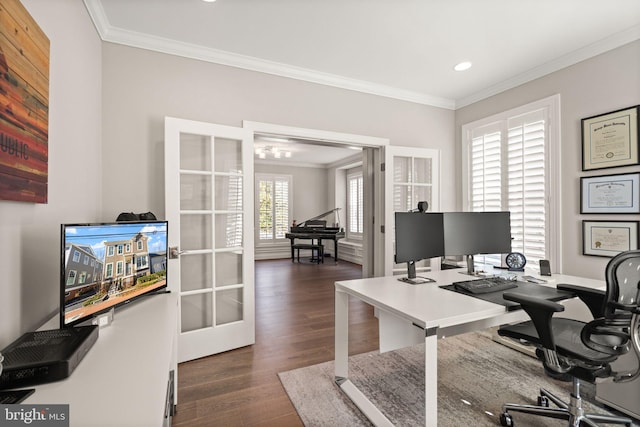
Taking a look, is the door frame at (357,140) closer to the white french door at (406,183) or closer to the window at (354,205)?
the white french door at (406,183)

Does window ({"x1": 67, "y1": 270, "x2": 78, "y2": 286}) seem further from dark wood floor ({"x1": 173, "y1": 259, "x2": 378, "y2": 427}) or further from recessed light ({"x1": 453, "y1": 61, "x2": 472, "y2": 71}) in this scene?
recessed light ({"x1": 453, "y1": 61, "x2": 472, "y2": 71})

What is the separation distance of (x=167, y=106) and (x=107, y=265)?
172 centimetres

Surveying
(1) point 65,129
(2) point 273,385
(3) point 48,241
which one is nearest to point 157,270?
(3) point 48,241

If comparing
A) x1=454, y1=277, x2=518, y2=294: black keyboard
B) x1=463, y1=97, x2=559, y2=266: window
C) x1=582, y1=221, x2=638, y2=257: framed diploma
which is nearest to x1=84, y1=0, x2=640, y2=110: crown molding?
x1=463, y1=97, x2=559, y2=266: window

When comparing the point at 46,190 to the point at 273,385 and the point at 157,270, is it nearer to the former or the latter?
the point at 157,270

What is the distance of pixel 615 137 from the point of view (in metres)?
2.55

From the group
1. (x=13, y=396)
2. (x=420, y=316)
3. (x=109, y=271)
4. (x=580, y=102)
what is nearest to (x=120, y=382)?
(x=13, y=396)

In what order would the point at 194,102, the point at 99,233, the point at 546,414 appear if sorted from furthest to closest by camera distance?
the point at 194,102 → the point at 546,414 → the point at 99,233

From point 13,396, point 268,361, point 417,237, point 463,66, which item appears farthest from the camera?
point 463,66

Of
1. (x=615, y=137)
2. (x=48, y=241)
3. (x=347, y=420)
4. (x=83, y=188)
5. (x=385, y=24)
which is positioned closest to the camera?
(x=48, y=241)

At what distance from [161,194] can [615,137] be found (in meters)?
3.93

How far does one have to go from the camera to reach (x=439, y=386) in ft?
7.11

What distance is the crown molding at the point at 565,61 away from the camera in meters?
2.48

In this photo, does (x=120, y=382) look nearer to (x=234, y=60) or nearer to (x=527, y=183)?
(x=234, y=60)
